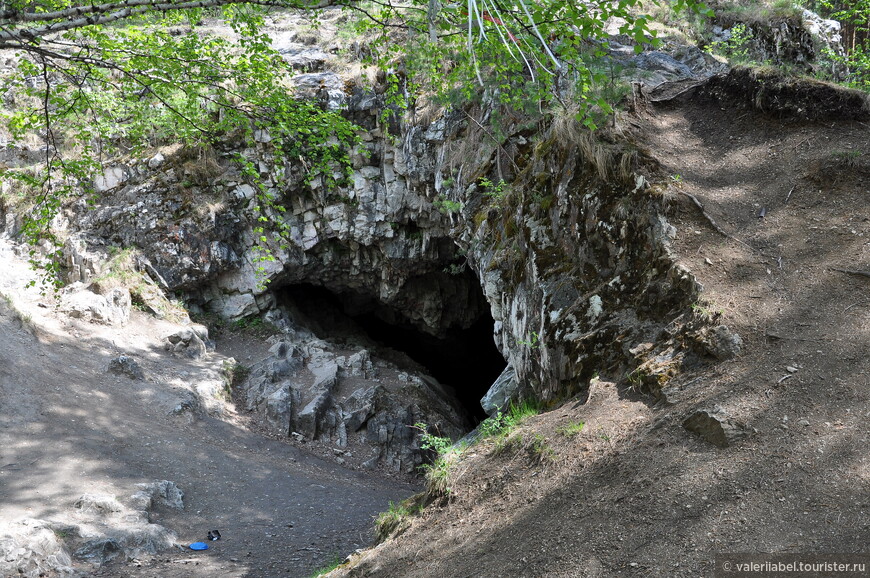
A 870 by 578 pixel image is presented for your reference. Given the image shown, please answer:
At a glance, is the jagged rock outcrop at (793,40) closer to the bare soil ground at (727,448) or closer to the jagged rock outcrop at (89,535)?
the bare soil ground at (727,448)

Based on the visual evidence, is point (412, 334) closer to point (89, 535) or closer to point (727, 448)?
point (89, 535)

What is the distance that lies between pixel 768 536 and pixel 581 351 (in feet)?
9.02

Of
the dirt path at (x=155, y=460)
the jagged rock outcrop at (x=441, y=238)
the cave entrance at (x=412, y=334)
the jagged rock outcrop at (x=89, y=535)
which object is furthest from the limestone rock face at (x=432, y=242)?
the jagged rock outcrop at (x=89, y=535)

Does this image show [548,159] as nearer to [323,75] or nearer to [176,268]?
[323,75]

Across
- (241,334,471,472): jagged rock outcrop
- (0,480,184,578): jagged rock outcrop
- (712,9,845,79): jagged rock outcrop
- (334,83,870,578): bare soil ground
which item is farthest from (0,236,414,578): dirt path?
(712,9,845,79): jagged rock outcrop

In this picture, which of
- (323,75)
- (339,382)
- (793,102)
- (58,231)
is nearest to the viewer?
(793,102)

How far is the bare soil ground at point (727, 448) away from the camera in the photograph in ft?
10.7

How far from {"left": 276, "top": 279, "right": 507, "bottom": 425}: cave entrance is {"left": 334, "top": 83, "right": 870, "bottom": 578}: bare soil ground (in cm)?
1039

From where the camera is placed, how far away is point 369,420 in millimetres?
11203

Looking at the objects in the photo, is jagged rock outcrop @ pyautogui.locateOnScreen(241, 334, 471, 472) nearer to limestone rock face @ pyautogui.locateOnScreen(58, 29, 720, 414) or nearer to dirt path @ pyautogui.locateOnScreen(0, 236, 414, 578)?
limestone rock face @ pyautogui.locateOnScreen(58, 29, 720, 414)

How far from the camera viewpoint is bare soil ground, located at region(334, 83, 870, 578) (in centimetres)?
326

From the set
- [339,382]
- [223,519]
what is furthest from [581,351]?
[339,382]

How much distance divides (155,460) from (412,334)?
943 centimetres

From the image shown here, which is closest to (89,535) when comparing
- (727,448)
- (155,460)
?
(155,460)
